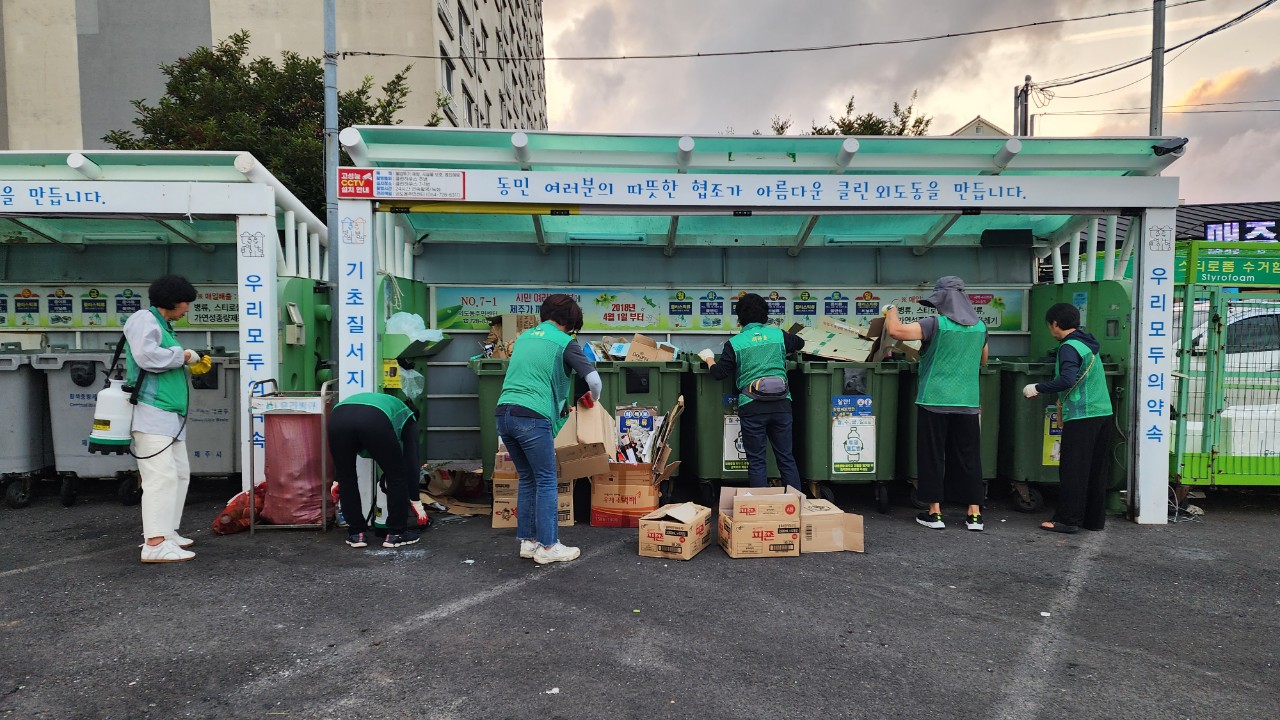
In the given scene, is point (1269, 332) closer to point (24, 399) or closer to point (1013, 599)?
point (1013, 599)

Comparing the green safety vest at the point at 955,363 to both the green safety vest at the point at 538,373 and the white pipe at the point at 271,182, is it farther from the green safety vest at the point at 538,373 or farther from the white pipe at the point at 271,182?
the white pipe at the point at 271,182

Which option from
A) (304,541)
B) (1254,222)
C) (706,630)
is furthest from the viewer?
(1254,222)

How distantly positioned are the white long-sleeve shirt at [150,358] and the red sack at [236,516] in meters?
0.91

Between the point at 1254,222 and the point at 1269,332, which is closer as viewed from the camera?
the point at 1269,332

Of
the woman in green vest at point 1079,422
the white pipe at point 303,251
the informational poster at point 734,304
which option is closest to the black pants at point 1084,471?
the woman in green vest at point 1079,422

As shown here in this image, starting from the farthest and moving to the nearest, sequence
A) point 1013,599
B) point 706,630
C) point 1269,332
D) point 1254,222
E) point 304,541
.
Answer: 1. point 1254,222
2. point 1269,332
3. point 304,541
4. point 1013,599
5. point 706,630

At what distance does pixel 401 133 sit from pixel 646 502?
11.2 feet

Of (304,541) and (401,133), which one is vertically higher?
(401,133)

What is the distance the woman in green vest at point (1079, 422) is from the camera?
16.4ft

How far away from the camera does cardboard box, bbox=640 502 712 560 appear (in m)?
4.50

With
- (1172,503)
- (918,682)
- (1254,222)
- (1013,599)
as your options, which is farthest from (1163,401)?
(1254,222)

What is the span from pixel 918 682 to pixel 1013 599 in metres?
1.36

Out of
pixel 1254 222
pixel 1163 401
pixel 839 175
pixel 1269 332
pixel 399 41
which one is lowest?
pixel 1163 401

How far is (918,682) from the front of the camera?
292 cm
